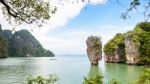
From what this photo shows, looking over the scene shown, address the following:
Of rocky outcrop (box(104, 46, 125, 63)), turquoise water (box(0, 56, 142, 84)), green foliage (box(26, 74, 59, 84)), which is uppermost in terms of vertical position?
rocky outcrop (box(104, 46, 125, 63))

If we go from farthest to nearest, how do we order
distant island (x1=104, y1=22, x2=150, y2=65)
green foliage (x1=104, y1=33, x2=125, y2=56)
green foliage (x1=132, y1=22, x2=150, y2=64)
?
green foliage (x1=104, y1=33, x2=125, y2=56) < distant island (x1=104, y1=22, x2=150, y2=65) < green foliage (x1=132, y1=22, x2=150, y2=64)

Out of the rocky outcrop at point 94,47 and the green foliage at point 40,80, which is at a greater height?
the rocky outcrop at point 94,47

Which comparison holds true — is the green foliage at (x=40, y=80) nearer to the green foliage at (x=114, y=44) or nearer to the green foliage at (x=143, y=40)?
the green foliage at (x=143, y=40)

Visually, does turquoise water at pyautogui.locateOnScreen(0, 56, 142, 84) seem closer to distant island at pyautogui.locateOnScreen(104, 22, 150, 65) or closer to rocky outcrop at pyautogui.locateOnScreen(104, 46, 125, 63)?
distant island at pyautogui.locateOnScreen(104, 22, 150, 65)

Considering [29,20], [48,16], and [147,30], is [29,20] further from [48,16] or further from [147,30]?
[147,30]

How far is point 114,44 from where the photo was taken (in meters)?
86.2

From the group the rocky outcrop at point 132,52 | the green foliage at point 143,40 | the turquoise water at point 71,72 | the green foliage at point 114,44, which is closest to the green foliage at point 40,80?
the turquoise water at point 71,72

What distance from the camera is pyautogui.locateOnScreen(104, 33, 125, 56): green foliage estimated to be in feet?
278

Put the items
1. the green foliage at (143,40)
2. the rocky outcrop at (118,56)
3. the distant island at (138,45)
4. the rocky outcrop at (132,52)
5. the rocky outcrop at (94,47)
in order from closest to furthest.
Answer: the rocky outcrop at (94,47) → the green foliage at (143,40) → the distant island at (138,45) → the rocky outcrop at (132,52) → the rocky outcrop at (118,56)

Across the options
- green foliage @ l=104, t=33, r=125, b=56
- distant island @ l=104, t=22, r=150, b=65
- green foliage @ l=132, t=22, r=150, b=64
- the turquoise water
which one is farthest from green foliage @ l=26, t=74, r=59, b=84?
green foliage @ l=104, t=33, r=125, b=56

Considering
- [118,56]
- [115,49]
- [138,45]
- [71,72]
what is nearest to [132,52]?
[138,45]

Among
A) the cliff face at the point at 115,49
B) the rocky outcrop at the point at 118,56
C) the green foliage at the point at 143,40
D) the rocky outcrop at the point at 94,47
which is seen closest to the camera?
the rocky outcrop at the point at 94,47

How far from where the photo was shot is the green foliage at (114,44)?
84.7 m

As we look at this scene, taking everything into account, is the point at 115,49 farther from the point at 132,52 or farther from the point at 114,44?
the point at 132,52
